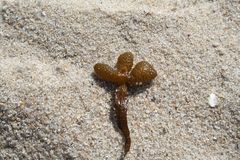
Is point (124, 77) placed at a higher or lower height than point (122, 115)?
higher

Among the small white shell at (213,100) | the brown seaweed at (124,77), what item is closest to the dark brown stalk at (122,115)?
the brown seaweed at (124,77)

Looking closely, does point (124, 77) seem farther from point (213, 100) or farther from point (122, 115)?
point (213, 100)

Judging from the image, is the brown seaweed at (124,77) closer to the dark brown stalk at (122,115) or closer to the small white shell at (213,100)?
the dark brown stalk at (122,115)

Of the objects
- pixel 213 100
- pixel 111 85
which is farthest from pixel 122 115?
pixel 213 100

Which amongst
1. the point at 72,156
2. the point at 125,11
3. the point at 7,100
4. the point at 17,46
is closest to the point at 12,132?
the point at 7,100

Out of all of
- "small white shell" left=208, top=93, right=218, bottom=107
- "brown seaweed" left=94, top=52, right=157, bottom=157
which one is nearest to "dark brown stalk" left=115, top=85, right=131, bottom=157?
"brown seaweed" left=94, top=52, right=157, bottom=157

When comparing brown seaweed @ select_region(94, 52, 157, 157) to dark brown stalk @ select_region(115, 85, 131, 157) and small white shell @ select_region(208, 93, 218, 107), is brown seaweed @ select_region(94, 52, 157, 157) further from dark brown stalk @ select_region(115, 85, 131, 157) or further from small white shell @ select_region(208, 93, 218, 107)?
small white shell @ select_region(208, 93, 218, 107)

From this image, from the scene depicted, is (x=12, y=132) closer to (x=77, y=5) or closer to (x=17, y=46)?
(x=17, y=46)
